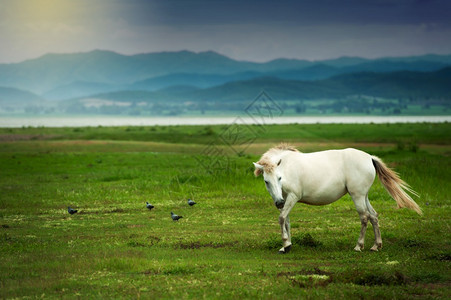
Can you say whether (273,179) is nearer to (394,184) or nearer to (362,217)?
(362,217)

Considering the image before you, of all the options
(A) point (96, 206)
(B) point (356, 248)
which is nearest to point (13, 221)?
(A) point (96, 206)

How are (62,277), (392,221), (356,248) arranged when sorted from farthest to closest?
(392,221) → (356,248) → (62,277)

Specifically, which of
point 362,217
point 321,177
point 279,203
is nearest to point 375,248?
point 362,217

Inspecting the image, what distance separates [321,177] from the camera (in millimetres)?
13141

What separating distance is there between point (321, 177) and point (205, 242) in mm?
3495

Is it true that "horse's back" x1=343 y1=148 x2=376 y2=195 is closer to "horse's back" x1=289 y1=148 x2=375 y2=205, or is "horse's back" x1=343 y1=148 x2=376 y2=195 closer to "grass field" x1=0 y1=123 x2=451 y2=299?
"horse's back" x1=289 y1=148 x2=375 y2=205

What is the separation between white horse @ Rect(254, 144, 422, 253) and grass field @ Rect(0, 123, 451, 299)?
1.02m

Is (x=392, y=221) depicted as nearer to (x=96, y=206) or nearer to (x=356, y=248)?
(x=356, y=248)

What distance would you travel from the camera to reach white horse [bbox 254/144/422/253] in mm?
12797

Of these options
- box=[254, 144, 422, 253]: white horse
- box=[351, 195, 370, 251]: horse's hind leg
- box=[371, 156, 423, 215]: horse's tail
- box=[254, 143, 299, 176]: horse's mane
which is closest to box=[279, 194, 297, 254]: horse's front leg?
box=[254, 144, 422, 253]: white horse

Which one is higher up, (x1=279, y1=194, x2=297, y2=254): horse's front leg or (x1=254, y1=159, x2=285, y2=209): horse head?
(x1=254, y1=159, x2=285, y2=209): horse head

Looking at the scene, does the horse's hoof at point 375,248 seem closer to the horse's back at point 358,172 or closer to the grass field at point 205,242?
the grass field at point 205,242

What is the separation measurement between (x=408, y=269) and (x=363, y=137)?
52.0 metres

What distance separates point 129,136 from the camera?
64.5 meters
